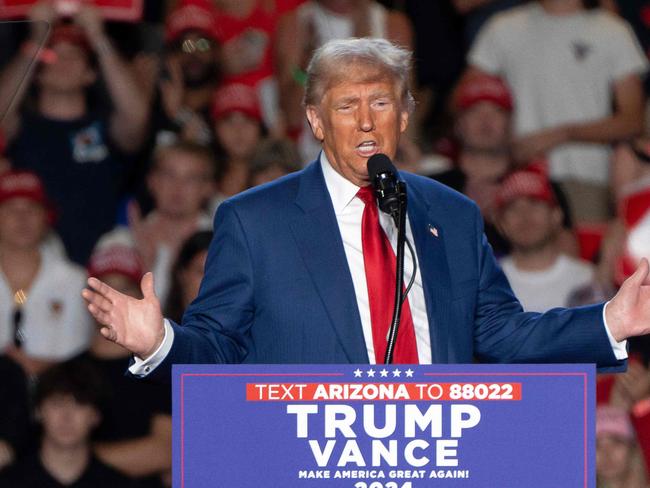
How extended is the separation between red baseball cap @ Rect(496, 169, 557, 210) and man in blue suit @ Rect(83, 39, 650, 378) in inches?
98.3

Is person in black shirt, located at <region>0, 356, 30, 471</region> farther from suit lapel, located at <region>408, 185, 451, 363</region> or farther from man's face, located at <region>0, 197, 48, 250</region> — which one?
suit lapel, located at <region>408, 185, 451, 363</region>

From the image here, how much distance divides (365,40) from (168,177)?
2.84 m

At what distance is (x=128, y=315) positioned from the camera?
7.63ft

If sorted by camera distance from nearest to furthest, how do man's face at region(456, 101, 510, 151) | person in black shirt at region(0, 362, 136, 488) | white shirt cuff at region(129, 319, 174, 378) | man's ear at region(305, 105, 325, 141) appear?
white shirt cuff at region(129, 319, 174, 378)
man's ear at region(305, 105, 325, 141)
person in black shirt at region(0, 362, 136, 488)
man's face at region(456, 101, 510, 151)

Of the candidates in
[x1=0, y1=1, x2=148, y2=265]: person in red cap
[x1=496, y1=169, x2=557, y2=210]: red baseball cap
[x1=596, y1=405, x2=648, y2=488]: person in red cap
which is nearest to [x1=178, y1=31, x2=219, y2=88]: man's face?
[x1=0, y1=1, x2=148, y2=265]: person in red cap

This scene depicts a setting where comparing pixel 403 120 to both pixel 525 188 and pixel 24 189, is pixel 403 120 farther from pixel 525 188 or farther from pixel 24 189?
pixel 24 189

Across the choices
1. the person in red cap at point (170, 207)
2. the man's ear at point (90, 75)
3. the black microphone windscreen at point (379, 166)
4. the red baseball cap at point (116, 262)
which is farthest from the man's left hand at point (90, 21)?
the black microphone windscreen at point (379, 166)

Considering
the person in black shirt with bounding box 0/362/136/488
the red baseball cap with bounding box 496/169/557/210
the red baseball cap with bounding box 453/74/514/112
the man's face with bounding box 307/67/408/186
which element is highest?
the red baseball cap with bounding box 453/74/514/112

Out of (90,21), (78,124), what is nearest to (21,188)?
(78,124)

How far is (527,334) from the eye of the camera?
8.78 feet

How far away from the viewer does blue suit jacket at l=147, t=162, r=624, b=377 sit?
2.57m

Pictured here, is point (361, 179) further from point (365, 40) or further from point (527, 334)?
point (527, 334)

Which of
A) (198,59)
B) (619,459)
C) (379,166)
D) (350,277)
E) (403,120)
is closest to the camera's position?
(379,166)

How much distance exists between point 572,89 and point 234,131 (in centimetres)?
137
